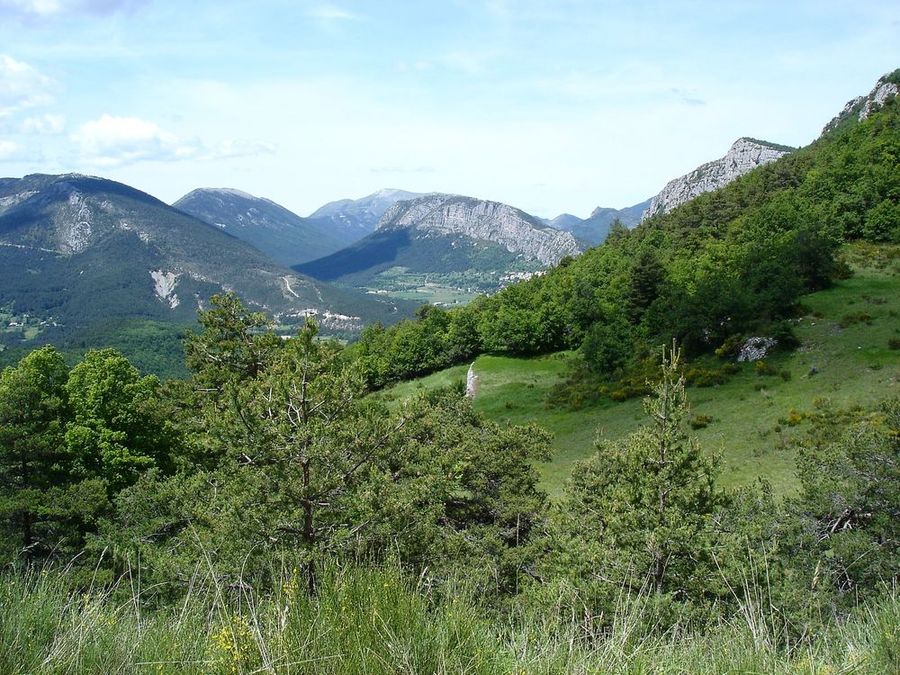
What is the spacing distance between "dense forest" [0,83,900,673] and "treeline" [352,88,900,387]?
17.0 meters

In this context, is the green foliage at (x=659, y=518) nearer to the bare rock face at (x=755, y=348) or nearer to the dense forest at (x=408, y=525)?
the dense forest at (x=408, y=525)

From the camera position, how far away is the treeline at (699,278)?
45.8 meters

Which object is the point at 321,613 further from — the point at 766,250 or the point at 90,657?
the point at 766,250

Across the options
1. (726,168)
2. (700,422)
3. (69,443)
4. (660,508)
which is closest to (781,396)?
(700,422)

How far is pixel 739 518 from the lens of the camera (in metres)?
13.9

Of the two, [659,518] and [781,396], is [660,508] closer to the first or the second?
[659,518]

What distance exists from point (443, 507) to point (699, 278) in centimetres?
5201

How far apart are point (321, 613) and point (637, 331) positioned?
5539 cm

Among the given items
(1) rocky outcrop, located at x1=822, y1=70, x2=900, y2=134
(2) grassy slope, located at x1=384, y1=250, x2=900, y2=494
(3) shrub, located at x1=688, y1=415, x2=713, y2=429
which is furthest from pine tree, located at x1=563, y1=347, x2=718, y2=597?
(1) rocky outcrop, located at x1=822, y1=70, x2=900, y2=134

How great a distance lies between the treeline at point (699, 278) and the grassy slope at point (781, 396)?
8.40 feet

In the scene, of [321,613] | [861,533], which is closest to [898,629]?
[321,613]

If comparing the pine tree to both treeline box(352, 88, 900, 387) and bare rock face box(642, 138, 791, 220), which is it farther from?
bare rock face box(642, 138, 791, 220)

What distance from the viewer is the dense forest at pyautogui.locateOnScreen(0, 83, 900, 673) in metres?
3.61

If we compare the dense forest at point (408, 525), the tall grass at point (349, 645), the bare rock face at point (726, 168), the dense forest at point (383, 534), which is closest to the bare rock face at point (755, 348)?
the dense forest at point (383, 534)
